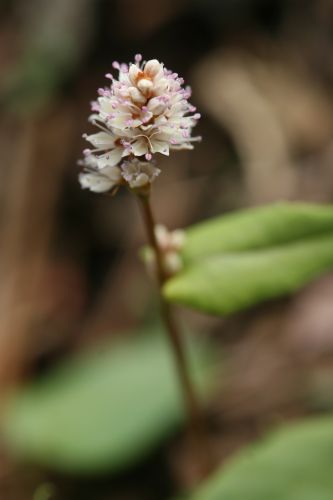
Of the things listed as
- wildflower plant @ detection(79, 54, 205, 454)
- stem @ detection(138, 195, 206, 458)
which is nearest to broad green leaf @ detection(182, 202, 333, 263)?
stem @ detection(138, 195, 206, 458)

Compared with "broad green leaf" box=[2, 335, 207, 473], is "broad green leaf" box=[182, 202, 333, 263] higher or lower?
higher

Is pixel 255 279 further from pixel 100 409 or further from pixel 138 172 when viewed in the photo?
pixel 100 409

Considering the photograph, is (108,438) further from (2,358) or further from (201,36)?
(201,36)

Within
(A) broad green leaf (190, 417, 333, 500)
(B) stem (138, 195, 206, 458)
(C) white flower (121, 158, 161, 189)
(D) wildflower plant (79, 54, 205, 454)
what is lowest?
(A) broad green leaf (190, 417, 333, 500)

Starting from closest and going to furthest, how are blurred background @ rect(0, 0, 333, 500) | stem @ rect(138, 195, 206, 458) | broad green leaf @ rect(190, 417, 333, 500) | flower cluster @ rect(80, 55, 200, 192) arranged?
flower cluster @ rect(80, 55, 200, 192) → stem @ rect(138, 195, 206, 458) → broad green leaf @ rect(190, 417, 333, 500) → blurred background @ rect(0, 0, 333, 500)

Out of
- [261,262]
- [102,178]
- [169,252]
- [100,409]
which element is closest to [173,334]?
[169,252]

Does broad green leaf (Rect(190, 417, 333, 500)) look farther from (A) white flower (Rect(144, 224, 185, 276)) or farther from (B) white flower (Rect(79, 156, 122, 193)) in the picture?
(B) white flower (Rect(79, 156, 122, 193))

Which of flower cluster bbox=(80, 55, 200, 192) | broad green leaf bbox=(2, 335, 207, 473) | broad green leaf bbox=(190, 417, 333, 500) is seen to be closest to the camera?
flower cluster bbox=(80, 55, 200, 192)
